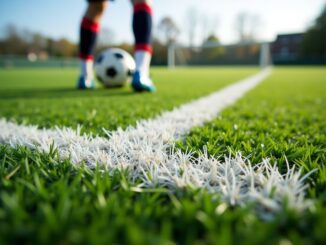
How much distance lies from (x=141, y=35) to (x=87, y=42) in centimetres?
153

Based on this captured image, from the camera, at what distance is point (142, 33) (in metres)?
3.68

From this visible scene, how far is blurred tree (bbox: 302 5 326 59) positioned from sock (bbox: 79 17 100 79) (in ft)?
154

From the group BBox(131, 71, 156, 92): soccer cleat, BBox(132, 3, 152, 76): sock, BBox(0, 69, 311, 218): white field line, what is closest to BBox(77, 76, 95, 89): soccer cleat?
BBox(131, 71, 156, 92): soccer cleat

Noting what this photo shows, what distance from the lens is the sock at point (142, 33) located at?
3586 millimetres

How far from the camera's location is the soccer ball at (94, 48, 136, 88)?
4676 millimetres

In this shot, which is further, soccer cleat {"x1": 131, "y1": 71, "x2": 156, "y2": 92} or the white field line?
soccer cleat {"x1": 131, "y1": 71, "x2": 156, "y2": 92}

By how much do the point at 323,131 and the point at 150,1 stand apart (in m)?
2.96

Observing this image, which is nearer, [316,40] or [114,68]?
[114,68]

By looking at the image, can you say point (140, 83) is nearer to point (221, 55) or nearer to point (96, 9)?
point (96, 9)

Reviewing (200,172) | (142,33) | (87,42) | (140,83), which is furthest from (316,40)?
(200,172)

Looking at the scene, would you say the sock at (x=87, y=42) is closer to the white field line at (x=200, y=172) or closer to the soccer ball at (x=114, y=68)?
the soccer ball at (x=114, y=68)

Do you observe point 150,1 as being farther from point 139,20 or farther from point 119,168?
point 119,168

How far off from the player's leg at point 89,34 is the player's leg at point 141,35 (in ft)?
3.56

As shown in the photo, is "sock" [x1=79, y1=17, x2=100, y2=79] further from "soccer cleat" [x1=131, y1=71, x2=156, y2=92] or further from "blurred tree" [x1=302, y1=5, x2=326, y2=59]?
"blurred tree" [x1=302, y1=5, x2=326, y2=59]
